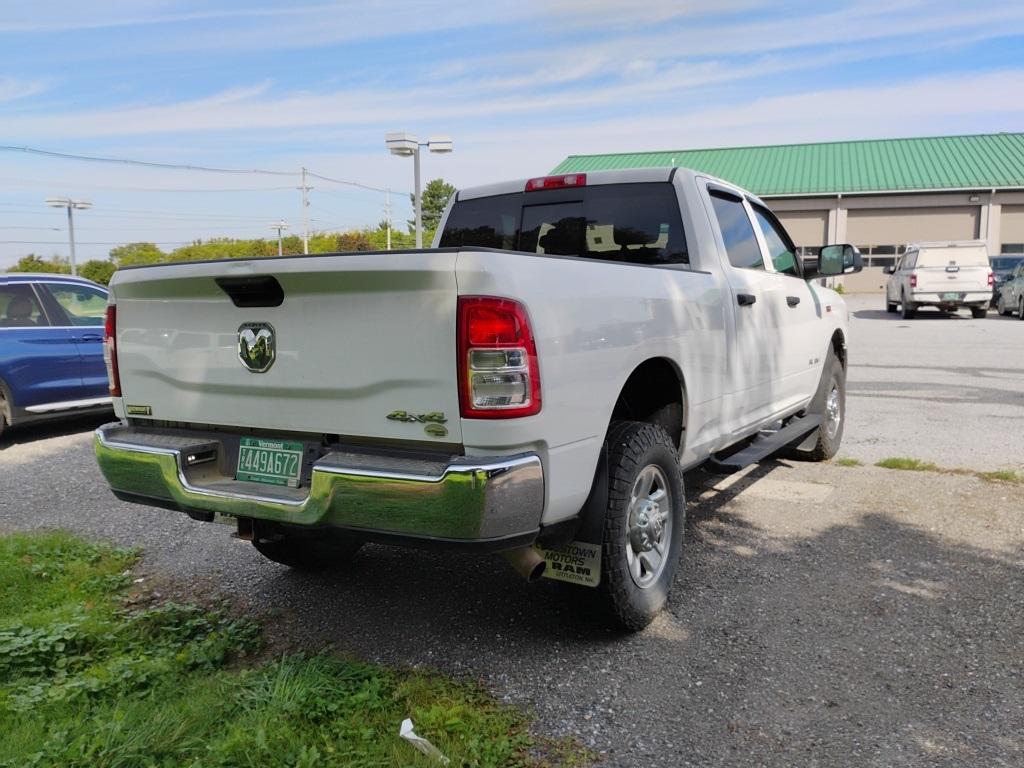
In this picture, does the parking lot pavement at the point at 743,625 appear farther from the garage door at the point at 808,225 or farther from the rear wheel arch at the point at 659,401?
the garage door at the point at 808,225

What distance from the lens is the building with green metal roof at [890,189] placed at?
35.0 m

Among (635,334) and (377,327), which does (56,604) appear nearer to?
(377,327)

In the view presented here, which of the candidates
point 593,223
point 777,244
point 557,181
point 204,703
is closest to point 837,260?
point 777,244

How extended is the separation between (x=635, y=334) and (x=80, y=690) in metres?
2.48

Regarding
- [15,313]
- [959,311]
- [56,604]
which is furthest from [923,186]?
[56,604]

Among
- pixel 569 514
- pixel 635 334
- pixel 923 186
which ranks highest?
pixel 923 186

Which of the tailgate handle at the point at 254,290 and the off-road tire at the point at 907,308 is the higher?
the tailgate handle at the point at 254,290

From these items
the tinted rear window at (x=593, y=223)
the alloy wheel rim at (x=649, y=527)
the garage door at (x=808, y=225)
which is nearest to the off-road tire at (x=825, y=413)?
the tinted rear window at (x=593, y=223)

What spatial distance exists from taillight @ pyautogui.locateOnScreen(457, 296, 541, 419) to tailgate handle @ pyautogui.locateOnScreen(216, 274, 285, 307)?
2.66 feet

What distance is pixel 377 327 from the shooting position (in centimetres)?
287

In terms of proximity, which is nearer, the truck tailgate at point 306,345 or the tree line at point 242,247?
the truck tailgate at point 306,345

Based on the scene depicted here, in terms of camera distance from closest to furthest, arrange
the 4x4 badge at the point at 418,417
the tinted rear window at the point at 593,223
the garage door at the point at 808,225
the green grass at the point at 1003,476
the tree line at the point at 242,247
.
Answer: the 4x4 badge at the point at 418,417 < the tinted rear window at the point at 593,223 < the green grass at the point at 1003,476 < the garage door at the point at 808,225 < the tree line at the point at 242,247

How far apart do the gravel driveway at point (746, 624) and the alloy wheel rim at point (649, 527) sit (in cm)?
25

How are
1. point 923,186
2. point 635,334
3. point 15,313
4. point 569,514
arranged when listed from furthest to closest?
1. point 923,186
2. point 15,313
3. point 635,334
4. point 569,514
